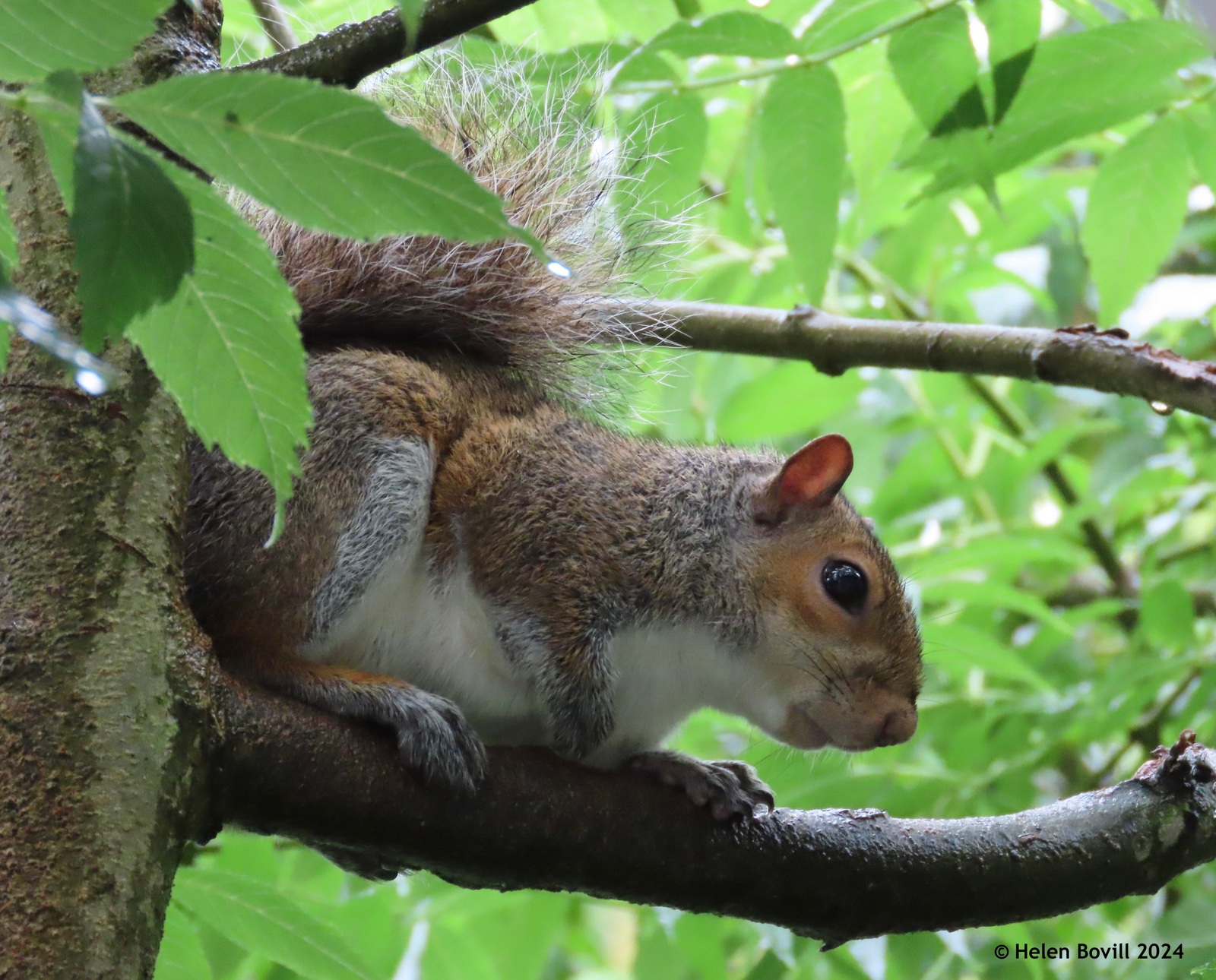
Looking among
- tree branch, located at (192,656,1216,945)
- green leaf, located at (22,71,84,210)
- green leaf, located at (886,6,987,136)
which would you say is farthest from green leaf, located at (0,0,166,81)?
green leaf, located at (886,6,987,136)

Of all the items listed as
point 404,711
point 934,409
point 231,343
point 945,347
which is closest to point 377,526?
point 404,711

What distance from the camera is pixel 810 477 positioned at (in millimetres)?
2236

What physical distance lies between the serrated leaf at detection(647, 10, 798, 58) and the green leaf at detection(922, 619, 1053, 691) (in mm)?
1107

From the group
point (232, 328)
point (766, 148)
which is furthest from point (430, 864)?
point (766, 148)

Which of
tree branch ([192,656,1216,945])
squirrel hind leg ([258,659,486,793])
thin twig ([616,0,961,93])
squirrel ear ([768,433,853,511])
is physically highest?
thin twig ([616,0,961,93])

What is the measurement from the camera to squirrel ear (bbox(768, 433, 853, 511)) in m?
2.21

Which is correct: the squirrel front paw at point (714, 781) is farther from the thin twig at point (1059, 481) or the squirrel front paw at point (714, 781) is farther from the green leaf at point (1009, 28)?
the thin twig at point (1059, 481)

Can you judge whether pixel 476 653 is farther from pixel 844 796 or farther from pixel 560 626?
pixel 844 796

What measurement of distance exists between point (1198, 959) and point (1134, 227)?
116 cm

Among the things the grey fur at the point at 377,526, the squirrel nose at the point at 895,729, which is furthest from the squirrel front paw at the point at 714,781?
the grey fur at the point at 377,526

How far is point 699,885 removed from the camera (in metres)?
1.68

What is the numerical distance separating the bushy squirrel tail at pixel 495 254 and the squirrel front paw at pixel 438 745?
0.63 m

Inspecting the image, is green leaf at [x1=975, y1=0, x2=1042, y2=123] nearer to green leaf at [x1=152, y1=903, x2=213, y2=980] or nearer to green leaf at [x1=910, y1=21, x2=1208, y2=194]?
green leaf at [x1=910, y1=21, x2=1208, y2=194]

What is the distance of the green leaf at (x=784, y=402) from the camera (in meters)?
2.88
